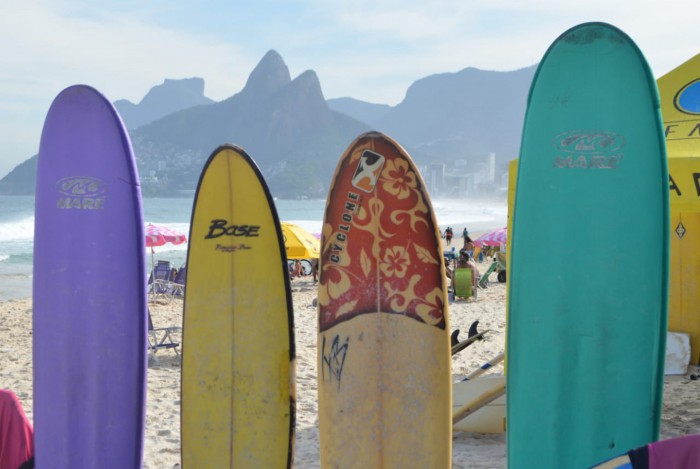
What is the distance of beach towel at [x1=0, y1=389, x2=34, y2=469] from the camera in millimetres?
2756

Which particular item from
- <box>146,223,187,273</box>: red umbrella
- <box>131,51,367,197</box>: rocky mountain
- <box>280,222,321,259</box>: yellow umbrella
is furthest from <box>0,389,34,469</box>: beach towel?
<box>131,51,367,197</box>: rocky mountain

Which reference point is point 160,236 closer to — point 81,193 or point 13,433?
point 81,193

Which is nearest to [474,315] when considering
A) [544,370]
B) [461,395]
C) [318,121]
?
[461,395]

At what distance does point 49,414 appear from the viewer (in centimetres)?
336

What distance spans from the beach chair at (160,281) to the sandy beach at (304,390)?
1.60 metres

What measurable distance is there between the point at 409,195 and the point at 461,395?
204 centimetres

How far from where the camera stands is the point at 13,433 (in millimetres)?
2828

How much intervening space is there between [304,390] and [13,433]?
126 inches

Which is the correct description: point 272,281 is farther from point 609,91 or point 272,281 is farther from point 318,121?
point 318,121

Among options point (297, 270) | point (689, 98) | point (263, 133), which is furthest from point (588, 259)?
point (263, 133)

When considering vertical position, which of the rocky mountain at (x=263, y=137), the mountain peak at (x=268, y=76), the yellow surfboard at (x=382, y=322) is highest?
the mountain peak at (x=268, y=76)

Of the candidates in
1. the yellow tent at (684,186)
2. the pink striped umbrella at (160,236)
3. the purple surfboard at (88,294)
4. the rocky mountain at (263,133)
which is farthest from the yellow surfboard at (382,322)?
the rocky mountain at (263,133)

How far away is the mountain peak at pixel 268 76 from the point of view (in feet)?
493

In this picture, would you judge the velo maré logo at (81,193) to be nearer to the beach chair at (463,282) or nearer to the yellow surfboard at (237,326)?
the yellow surfboard at (237,326)
